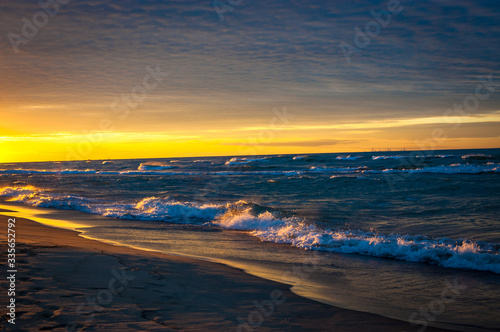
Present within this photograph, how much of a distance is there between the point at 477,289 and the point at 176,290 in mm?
5392

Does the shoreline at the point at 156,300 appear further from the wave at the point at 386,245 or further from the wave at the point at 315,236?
the wave at the point at 315,236

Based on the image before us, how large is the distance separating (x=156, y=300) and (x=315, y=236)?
21.8 ft

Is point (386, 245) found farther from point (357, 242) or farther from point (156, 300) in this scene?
point (156, 300)

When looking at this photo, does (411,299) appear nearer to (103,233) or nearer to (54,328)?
(54,328)

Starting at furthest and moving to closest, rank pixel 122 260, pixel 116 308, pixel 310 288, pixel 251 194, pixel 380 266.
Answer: pixel 251 194
pixel 380 266
pixel 122 260
pixel 310 288
pixel 116 308

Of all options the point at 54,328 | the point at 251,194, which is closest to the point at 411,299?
the point at 54,328

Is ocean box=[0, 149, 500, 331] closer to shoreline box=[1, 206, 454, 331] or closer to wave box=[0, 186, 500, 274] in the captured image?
wave box=[0, 186, 500, 274]

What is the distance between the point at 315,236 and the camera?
36.1 ft

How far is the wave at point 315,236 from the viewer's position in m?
8.69

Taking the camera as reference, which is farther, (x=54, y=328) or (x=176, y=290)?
(x=176, y=290)

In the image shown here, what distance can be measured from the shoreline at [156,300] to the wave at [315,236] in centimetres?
402

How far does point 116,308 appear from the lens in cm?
471

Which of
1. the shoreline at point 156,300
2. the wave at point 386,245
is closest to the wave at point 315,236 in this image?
the wave at point 386,245

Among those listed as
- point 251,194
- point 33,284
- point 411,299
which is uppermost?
point 251,194
